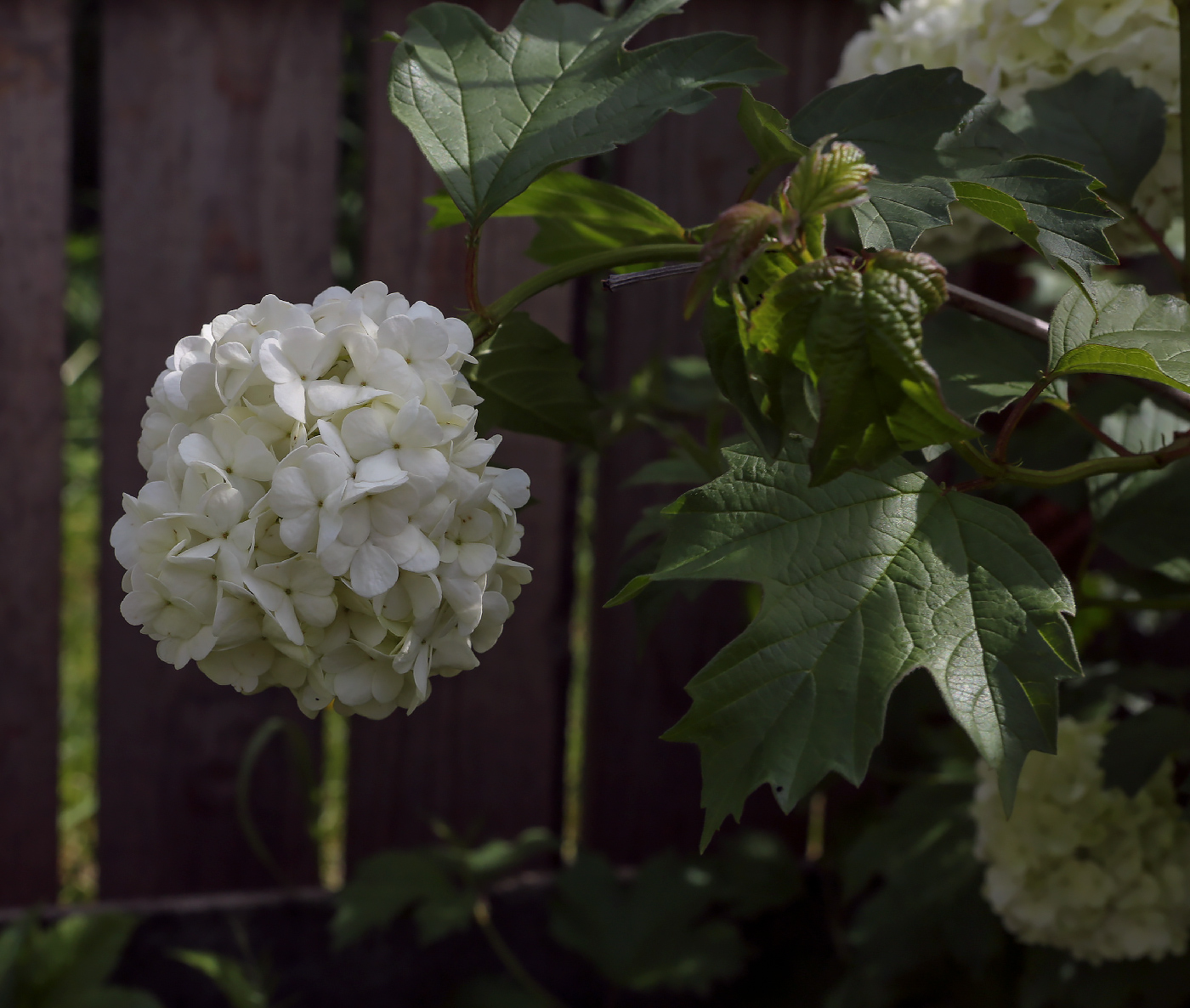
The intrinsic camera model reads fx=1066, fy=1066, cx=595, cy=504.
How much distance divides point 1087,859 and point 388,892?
3.37ft

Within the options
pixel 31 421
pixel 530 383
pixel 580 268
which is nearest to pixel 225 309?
pixel 31 421

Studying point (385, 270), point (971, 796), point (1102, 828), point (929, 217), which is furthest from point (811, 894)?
point (929, 217)

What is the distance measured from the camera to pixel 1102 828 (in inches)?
52.8

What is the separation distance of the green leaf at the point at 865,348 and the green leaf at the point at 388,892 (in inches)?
50.5

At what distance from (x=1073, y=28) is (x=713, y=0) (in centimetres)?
84

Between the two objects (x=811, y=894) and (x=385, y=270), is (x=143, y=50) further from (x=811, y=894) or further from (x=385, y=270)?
(x=811, y=894)

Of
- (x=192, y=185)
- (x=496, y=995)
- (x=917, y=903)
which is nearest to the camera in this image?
(x=917, y=903)

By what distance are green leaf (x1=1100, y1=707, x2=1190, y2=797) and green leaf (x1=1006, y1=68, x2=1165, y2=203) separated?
23.4 inches

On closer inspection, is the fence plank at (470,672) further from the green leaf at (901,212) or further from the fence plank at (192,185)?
the green leaf at (901,212)

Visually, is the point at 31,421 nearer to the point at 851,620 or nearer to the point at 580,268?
the point at 580,268

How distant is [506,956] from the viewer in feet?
5.68

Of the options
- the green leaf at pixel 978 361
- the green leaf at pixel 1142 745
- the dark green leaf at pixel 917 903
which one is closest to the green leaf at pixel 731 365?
the green leaf at pixel 978 361

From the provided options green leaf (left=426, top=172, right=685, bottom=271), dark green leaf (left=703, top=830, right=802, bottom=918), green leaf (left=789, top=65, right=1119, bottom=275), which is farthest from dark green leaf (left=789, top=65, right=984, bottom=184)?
dark green leaf (left=703, top=830, right=802, bottom=918)

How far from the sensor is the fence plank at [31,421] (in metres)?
1.79
